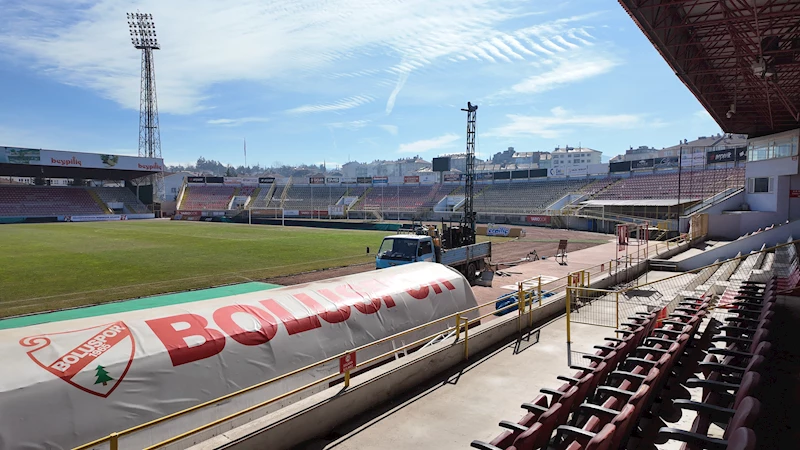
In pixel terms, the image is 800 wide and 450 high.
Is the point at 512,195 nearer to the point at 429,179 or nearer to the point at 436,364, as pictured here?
the point at 429,179

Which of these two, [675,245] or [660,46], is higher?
[660,46]

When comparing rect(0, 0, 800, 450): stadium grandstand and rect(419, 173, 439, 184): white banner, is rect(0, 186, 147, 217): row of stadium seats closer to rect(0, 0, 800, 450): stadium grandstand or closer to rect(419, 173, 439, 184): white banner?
rect(419, 173, 439, 184): white banner

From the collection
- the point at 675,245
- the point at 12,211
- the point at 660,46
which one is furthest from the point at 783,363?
→ the point at 12,211

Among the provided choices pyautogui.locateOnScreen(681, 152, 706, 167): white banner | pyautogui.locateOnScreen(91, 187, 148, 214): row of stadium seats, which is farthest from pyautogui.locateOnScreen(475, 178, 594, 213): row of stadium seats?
pyautogui.locateOnScreen(91, 187, 148, 214): row of stadium seats

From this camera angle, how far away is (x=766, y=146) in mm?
30562

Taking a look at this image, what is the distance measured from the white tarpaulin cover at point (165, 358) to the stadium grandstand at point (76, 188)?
85054mm

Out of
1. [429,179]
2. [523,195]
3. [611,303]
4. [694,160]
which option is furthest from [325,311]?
[429,179]

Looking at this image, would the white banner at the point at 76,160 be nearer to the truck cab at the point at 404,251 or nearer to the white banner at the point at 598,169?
the truck cab at the point at 404,251

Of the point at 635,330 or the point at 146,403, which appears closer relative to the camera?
the point at 146,403

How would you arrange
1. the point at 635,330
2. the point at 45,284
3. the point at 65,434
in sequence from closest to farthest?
the point at 65,434 → the point at 635,330 → the point at 45,284

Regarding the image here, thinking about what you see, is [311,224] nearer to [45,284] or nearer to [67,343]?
[45,284]

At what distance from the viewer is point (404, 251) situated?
20.5 metres

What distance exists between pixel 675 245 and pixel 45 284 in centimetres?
3555

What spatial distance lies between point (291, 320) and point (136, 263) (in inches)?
980
